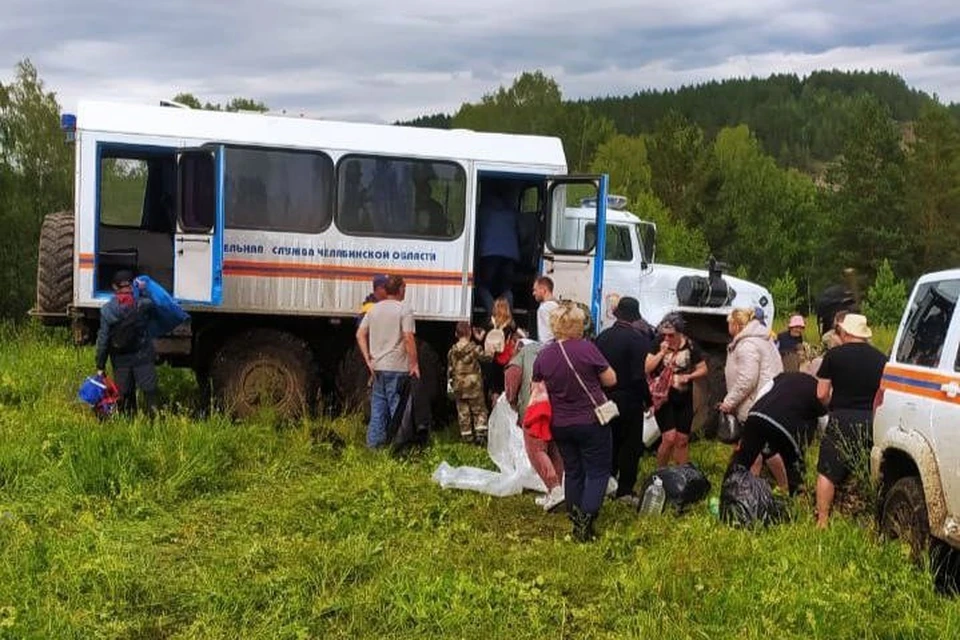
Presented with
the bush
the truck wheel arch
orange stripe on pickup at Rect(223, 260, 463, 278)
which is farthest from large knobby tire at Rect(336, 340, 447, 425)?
the bush

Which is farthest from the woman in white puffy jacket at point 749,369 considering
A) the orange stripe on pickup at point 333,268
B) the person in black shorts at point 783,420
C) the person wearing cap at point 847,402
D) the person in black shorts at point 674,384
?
the orange stripe on pickup at point 333,268

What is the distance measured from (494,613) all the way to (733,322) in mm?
4144

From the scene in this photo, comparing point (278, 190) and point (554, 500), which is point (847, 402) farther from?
point (278, 190)

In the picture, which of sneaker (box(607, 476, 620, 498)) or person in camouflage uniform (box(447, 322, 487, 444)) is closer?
sneaker (box(607, 476, 620, 498))

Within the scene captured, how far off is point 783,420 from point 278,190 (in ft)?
18.5

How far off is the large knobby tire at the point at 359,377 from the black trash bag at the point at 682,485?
3.42 m

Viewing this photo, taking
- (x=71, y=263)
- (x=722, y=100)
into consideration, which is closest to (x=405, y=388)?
(x=71, y=263)

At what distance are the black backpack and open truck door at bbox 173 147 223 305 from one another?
0.54 m

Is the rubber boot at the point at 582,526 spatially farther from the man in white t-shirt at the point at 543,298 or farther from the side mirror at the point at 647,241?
the side mirror at the point at 647,241

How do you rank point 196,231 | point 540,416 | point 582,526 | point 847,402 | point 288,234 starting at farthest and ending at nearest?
point 288,234 → point 196,231 → point 540,416 → point 847,402 → point 582,526

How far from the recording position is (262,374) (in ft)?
32.3

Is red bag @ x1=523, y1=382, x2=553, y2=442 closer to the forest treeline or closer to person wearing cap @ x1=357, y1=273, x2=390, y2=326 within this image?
person wearing cap @ x1=357, y1=273, x2=390, y2=326

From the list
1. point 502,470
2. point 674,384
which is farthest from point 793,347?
point 502,470

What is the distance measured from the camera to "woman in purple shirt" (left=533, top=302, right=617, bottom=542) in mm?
6398
